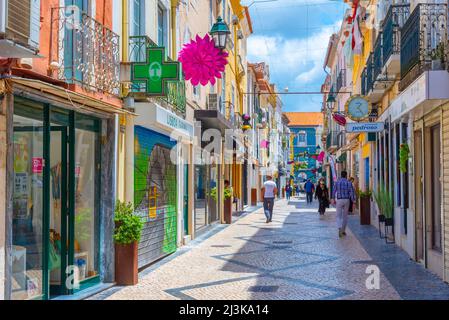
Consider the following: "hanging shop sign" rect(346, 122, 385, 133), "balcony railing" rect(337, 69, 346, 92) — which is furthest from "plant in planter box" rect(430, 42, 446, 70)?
"balcony railing" rect(337, 69, 346, 92)

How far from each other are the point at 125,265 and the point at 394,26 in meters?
8.83

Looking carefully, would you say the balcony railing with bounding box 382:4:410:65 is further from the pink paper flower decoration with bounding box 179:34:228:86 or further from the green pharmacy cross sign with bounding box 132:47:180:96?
the green pharmacy cross sign with bounding box 132:47:180:96

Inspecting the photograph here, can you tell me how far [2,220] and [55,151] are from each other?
83.5 inches

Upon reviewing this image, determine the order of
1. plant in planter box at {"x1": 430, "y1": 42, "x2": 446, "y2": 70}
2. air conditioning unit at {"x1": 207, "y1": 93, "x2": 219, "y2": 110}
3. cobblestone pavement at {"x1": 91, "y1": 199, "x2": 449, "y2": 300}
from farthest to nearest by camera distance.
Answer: air conditioning unit at {"x1": 207, "y1": 93, "x2": 219, "y2": 110}, plant in planter box at {"x1": 430, "y1": 42, "x2": 446, "y2": 70}, cobblestone pavement at {"x1": 91, "y1": 199, "x2": 449, "y2": 300}

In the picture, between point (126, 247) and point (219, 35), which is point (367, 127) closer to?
point (219, 35)

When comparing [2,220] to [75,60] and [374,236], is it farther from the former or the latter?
[374,236]

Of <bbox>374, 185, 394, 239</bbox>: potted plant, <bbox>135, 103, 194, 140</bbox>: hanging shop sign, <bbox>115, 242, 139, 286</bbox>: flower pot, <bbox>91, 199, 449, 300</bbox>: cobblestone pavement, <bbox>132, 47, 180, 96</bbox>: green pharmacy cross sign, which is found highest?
<bbox>132, 47, 180, 96</bbox>: green pharmacy cross sign

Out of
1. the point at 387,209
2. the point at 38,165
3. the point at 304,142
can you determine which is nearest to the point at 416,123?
the point at 387,209

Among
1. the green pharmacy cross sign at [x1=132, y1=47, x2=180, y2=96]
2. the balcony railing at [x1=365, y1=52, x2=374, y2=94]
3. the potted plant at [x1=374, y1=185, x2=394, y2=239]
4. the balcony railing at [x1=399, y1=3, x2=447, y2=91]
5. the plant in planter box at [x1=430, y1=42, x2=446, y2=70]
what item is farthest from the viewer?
the balcony railing at [x1=365, y1=52, x2=374, y2=94]

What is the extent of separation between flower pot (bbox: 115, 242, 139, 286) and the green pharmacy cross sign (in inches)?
100

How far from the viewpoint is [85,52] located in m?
8.21

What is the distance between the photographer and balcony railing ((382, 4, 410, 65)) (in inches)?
566

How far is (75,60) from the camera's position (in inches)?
312

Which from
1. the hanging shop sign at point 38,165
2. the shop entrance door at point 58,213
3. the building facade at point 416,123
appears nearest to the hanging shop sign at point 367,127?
the building facade at point 416,123
